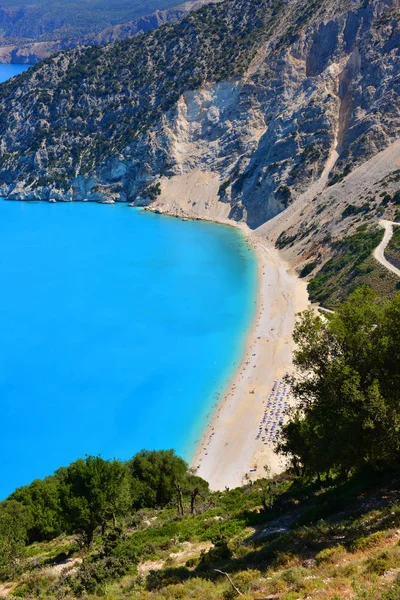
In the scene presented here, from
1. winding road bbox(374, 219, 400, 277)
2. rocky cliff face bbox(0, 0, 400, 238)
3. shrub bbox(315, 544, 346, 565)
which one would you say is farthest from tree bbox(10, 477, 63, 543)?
rocky cliff face bbox(0, 0, 400, 238)

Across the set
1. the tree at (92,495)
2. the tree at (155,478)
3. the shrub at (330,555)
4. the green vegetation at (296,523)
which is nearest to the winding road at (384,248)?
the tree at (155,478)

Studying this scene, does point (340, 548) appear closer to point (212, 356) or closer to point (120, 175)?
point (212, 356)

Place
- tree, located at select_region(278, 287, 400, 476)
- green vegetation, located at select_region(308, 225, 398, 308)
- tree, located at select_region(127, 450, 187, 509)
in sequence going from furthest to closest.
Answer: green vegetation, located at select_region(308, 225, 398, 308)
tree, located at select_region(127, 450, 187, 509)
tree, located at select_region(278, 287, 400, 476)

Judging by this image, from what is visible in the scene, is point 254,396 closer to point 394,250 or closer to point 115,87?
point 394,250

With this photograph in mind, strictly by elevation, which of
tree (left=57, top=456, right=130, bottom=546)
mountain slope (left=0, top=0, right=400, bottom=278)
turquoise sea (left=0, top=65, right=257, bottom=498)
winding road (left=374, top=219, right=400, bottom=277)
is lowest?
turquoise sea (left=0, top=65, right=257, bottom=498)

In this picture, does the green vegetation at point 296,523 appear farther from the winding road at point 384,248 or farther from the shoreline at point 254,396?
the winding road at point 384,248

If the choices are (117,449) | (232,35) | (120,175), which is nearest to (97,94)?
(120,175)

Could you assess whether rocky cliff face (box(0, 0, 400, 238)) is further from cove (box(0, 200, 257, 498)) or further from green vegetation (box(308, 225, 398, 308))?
green vegetation (box(308, 225, 398, 308))
